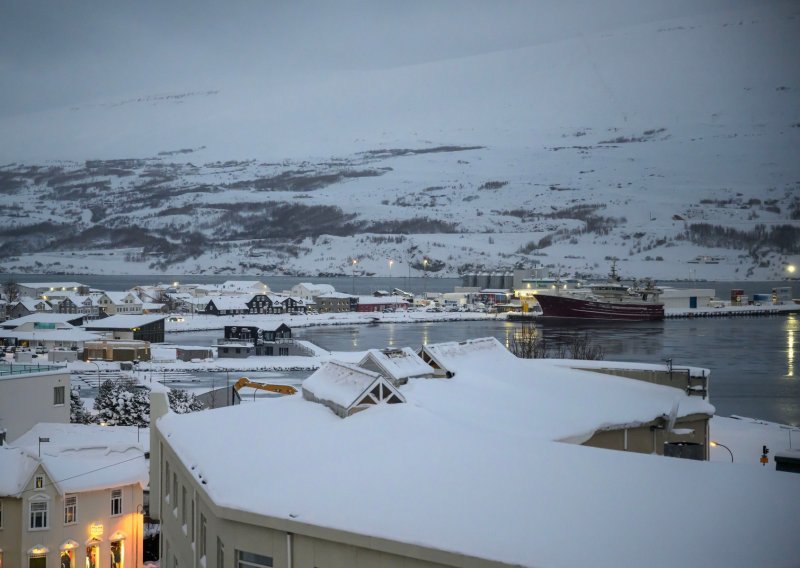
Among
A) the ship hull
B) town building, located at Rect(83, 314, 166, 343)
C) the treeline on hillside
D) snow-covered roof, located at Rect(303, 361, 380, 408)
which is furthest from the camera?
the treeline on hillside

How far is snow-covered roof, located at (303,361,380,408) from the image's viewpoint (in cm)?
604

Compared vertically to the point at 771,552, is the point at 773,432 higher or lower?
lower

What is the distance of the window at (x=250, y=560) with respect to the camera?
13.5 ft

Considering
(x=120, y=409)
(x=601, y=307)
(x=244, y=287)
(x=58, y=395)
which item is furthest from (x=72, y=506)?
(x=244, y=287)

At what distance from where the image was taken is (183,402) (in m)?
15.6

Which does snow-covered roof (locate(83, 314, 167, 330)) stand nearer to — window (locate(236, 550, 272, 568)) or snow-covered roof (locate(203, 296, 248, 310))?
snow-covered roof (locate(203, 296, 248, 310))

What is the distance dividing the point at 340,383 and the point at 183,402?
9.88m

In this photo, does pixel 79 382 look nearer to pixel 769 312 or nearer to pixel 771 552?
pixel 771 552

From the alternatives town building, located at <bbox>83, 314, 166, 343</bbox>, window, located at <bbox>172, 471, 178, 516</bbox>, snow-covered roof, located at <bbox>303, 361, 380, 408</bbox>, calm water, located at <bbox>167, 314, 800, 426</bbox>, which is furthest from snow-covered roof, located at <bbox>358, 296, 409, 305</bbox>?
window, located at <bbox>172, 471, 178, 516</bbox>

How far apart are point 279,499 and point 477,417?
306cm

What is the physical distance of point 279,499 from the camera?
163 inches

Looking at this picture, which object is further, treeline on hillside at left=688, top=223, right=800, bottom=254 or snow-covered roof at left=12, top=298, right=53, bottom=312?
treeline on hillside at left=688, top=223, right=800, bottom=254

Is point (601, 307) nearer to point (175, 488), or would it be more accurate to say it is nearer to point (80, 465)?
point (80, 465)

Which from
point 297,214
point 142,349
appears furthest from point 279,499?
point 297,214
